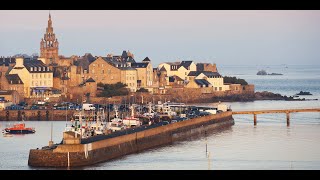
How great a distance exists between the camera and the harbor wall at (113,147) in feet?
83.3

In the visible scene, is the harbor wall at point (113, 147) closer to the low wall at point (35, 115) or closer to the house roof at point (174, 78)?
the low wall at point (35, 115)

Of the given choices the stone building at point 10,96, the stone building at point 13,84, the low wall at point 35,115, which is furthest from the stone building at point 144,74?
the low wall at point 35,115

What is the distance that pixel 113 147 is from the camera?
2875 centimetres

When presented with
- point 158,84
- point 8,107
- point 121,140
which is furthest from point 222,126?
point 158,84

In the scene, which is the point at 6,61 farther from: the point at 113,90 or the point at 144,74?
the point at 113,90

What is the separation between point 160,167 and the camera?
2653 cm

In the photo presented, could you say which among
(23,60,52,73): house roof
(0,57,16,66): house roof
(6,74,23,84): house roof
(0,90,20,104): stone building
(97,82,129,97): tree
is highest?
(0,57,16,66): house roof

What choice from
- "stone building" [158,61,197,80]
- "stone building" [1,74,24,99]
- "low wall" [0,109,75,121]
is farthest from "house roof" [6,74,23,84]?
"stone building" [158,61,197,80]

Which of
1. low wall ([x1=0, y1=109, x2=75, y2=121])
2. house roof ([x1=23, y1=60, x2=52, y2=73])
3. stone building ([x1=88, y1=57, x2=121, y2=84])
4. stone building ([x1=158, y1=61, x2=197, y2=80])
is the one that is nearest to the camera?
low wall ([x1=0, y1=109, x2=75, y2=121])

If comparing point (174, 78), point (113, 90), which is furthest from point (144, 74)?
point (174, 78)

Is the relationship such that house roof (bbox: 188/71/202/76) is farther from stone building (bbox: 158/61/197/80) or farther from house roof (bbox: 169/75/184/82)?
house roof (bbox: 169/75/184/82)

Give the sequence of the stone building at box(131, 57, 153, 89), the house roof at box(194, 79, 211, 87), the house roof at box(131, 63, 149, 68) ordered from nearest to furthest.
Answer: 1. the stone building at box(131, 57, 153, 89)
2. the house roof at box(131, 63, 149, 68)
3. the house roof at box(194, 79, 211, 87)

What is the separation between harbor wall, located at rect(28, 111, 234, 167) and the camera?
2539cm

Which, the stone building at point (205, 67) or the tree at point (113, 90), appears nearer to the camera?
the tree at point (113, 90)
